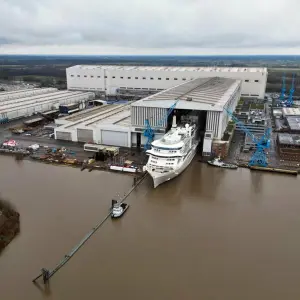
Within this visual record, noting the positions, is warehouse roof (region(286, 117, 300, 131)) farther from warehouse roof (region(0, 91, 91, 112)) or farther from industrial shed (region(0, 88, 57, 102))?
industrial shed (region(0, 88, 57, 102))

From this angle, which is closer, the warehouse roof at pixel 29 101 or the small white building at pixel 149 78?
the warehouse roof at pixel 29 101

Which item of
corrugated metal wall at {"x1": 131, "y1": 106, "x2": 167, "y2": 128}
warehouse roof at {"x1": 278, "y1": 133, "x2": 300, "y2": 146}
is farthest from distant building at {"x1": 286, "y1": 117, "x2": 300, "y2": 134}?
corrugated metal wall at {"x1": 131, "y1": 106, "x2": 167, "y2": 128}

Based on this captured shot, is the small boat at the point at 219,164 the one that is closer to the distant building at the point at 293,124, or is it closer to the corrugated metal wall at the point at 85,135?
the corrugated metal wall at the point at 85,135

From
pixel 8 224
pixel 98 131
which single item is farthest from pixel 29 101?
pixel 8 224

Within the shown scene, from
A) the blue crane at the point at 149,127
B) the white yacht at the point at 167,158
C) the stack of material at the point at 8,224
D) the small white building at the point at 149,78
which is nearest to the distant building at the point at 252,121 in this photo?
the blue crane at the point at 149,127

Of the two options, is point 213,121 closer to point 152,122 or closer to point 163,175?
point 152,122

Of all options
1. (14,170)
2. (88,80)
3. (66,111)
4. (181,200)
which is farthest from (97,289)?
(88,80)

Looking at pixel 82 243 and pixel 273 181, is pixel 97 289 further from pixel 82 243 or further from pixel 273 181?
pixel 273 181
